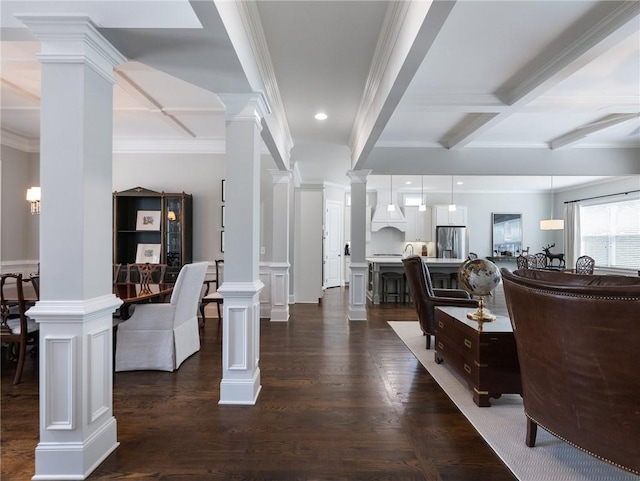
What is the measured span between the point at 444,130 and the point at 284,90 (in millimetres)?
2692

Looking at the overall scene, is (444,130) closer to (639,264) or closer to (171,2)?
(171,2)

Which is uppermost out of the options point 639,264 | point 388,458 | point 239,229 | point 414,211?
point 414,211

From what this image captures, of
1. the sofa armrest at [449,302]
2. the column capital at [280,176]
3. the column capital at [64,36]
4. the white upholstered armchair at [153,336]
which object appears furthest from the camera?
the column capital at [280,176]

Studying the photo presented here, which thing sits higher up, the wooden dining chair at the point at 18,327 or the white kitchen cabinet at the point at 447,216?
the white kitchen cabinet at the point at 447,216

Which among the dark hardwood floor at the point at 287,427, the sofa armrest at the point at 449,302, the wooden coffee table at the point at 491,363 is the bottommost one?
the dark hardwood floor at the point at 287,427

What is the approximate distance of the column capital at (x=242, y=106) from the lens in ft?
8.70

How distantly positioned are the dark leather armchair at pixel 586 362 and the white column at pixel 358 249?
356 centimetres

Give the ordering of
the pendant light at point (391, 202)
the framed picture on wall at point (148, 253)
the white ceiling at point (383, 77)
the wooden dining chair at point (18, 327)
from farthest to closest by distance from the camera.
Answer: the pendant light at point (391, 202) < the framed picture on wall at point (148, 253) < the wooden dining chair at point (18, 327) < the white ceiling at point (383, 77)

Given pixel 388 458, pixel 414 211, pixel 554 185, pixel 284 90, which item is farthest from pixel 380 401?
pixel 554 185

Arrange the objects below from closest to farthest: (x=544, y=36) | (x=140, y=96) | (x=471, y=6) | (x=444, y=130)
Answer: (x=471, y=6) < (x=544, y=36) < (x=140, y=96) < (x=444, y=130)

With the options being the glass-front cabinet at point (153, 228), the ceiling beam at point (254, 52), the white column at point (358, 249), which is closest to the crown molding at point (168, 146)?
the glass-front cabinet at point (153, 228)

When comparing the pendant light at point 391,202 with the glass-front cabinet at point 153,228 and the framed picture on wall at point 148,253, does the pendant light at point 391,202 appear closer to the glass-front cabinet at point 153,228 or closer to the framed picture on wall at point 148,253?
the glass-front cabinet at point 153,228

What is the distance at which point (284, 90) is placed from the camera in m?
3.47

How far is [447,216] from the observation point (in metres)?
10.1
